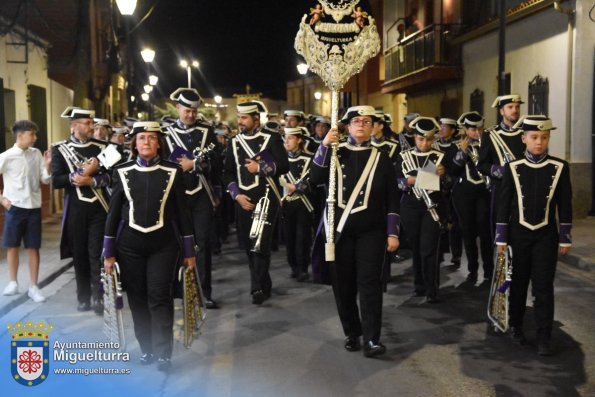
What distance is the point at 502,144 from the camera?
9680 mm

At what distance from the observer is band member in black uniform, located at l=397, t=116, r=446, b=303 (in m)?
9.66

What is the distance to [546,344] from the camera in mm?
7352

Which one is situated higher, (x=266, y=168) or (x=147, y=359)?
(x=266, y=168)

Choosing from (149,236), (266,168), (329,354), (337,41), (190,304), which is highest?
(337,41)

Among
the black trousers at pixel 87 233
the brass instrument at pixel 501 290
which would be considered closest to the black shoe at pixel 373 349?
the brass instrument at pixel 501 290

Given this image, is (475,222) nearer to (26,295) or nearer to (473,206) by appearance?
(473,206)

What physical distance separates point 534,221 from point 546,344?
1.08 m

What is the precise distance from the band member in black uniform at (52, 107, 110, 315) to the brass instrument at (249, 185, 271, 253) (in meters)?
1.68

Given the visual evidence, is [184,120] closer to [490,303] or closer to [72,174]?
[72,174]

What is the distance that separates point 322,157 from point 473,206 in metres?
4.48

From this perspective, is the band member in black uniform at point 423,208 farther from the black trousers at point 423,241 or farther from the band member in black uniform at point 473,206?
the band member in black uniform at point 473,206

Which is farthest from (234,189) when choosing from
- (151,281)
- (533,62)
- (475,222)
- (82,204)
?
(533,62)

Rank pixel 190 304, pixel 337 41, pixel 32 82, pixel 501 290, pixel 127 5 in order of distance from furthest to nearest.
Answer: pixel 32 82 → pixel 127 5 → pixel 501 290 → pixel 337 41 → pixel 190 304

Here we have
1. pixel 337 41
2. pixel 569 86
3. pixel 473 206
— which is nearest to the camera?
pixel 337 41
